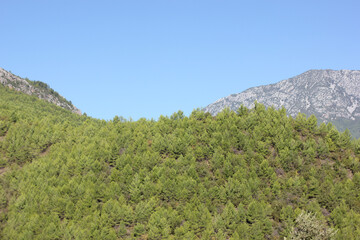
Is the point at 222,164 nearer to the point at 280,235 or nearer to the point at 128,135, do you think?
the point at 280,235

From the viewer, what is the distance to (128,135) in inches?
4220

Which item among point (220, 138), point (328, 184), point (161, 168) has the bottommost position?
point (328, 184)

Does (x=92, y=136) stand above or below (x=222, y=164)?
above

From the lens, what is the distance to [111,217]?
256 ft

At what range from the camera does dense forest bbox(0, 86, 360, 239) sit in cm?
7550

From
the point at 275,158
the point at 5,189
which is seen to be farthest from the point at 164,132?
the point at 5,189

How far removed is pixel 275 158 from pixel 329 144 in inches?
748

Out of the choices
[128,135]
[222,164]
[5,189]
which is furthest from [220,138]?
[5,189]

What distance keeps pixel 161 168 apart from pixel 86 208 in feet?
70.6

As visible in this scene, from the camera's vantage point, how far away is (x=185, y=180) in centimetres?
8619

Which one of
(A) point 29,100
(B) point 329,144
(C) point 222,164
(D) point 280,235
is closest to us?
(D) point 280,235

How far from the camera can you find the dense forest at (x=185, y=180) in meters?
75.5

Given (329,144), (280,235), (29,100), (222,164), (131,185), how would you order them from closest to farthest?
(280,235) < (131,185) < (222,164) < (329,144) < (29,100)

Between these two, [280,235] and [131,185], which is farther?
[131,185]
